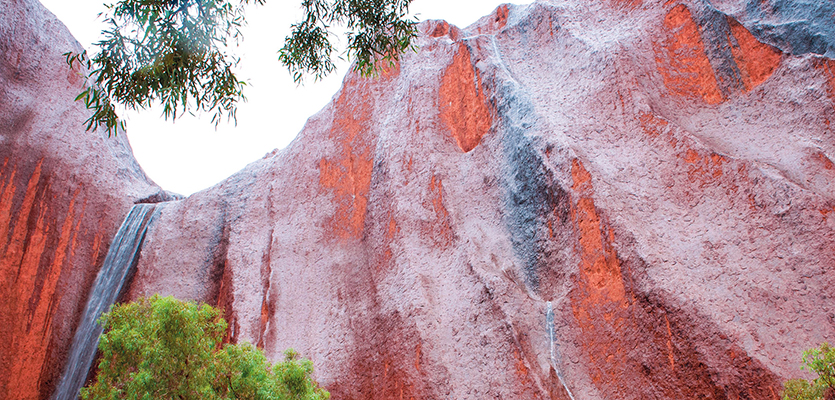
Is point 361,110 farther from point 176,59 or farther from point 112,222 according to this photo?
point 176,59

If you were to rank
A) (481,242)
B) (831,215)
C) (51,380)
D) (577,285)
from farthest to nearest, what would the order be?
1. (51,380)
2. (481,242)
3. (577,285)
4. (831,215)

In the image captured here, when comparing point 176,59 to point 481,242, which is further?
point 481,242

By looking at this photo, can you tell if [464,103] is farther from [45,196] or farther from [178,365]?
[45,196]

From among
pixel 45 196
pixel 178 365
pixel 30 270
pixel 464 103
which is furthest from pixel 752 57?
pixel 45 196

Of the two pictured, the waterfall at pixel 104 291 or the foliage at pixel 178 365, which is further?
the waterfall at pixel 104 291

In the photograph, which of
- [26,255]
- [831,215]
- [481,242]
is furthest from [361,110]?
[831,215]

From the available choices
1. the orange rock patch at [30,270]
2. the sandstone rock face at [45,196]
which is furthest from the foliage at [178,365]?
the sandstone rock face at [45,196]

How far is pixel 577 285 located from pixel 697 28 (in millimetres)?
8787

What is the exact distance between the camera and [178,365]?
8.59 metres

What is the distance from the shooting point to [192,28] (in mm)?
6273

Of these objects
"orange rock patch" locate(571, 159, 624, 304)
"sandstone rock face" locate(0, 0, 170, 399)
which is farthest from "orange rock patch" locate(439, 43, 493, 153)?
"sandstone rock face" locate(0, 0, 170, 399)

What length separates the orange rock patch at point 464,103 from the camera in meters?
16.2

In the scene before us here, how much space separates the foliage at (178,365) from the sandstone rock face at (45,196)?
8.66 meters

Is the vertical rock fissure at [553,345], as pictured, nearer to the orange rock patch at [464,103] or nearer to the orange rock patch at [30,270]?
the orange rock patch at [464,103]
